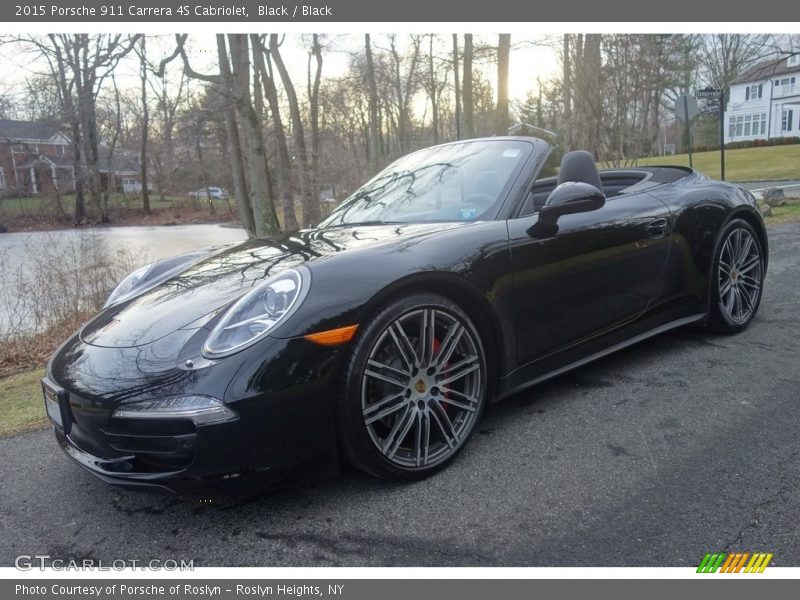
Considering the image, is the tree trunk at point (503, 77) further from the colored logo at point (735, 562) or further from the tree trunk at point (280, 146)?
the colored logo at point (735, 562)

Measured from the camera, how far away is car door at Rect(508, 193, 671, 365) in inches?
112

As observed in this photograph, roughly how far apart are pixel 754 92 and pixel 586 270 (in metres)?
65.5

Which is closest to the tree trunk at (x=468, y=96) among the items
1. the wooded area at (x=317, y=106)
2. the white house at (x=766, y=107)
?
the wooded area at (x=317, y=106)

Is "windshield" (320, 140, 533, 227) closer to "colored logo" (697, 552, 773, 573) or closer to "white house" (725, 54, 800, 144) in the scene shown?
"colored logo" (697, 552, 773, 573)

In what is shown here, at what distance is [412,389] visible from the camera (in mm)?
2434

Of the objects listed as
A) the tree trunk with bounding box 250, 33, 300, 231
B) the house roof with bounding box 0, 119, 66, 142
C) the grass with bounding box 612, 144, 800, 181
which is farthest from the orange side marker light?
the house roof with bounding box 0, 119, 66, 142

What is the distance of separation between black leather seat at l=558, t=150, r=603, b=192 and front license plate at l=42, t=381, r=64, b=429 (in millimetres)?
2662

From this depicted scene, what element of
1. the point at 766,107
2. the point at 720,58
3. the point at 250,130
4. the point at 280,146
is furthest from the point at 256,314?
the point at 766,107

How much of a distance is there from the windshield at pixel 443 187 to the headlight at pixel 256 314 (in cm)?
101

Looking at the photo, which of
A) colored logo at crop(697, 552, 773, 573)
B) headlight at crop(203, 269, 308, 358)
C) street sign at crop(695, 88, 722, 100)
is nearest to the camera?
colored logo at crop(697, 552, 773, 573)

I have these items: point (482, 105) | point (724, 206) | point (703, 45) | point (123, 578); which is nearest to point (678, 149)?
point (703, 45)

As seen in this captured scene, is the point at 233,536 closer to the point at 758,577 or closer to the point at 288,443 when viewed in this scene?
the point at 288,443

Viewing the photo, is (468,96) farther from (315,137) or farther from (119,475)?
(119,475)

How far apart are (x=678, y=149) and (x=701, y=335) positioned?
192 feet
